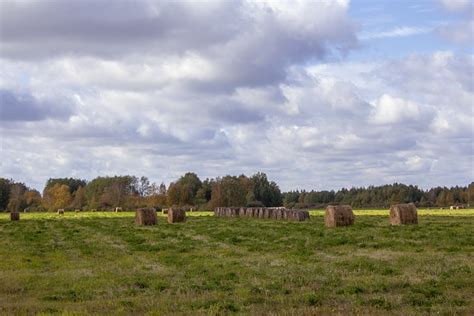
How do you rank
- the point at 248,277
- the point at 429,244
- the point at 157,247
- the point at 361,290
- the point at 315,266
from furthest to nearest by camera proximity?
the point at 157,247, the point at 429,244, the point at 315,266, the point at 248,277, the point at 361,290

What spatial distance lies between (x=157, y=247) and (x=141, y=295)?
1441 centimetres

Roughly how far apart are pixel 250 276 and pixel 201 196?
14658cm

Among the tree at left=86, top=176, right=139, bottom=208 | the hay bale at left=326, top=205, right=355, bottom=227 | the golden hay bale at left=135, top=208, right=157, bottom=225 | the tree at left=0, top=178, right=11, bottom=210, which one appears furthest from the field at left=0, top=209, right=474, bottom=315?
the tree at left=0, top=178, right=11, bottom=210

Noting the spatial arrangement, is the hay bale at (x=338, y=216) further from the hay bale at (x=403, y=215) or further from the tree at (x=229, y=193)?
the tree at (x=229, y=193)

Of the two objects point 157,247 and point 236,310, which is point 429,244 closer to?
point 157,247

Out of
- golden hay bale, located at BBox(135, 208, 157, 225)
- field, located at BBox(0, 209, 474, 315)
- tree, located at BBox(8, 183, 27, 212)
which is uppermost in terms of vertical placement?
tree, located at BBox(8, 183, 27, 212)

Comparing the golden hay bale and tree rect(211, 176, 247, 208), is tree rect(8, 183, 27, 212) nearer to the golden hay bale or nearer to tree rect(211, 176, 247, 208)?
tree rect(211, 176, 247, 208)

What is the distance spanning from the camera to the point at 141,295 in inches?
705

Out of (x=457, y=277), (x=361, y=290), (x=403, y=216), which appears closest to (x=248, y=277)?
(x=361, y=290)

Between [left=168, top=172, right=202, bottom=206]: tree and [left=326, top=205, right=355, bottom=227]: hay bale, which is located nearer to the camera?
[left=326, top=205, right=355, bottom=227]: hay bale

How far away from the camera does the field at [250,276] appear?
1581 centimetres

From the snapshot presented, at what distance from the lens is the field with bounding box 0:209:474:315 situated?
623 inches

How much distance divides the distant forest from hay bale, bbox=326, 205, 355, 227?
90.1 metres

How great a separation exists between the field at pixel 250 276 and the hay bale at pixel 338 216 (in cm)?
932
